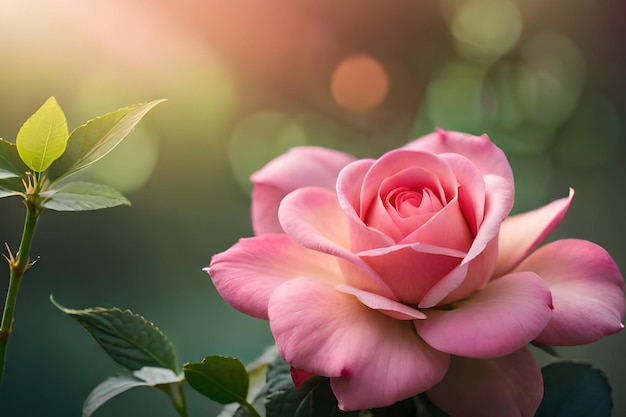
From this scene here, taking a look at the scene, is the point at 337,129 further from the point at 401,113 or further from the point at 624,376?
the point at 624,376

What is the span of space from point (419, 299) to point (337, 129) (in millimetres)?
573

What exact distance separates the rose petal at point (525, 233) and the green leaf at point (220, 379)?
128mm

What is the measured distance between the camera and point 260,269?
0.85 feet

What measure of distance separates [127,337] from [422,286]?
0.15 meters

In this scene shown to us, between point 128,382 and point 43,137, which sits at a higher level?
point 43,137

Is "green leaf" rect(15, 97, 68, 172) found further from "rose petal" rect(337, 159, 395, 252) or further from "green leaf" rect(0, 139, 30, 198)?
"rose petal" rect(337, 159, 395, 252)

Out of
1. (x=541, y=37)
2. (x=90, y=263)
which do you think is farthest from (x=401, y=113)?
(x=90, y=263)

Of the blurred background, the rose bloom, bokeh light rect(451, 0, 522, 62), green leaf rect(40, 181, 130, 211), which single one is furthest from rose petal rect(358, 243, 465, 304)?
bokeh light rect(451, 0, 522, 62)

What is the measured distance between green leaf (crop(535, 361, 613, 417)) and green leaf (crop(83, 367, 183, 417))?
7.2 inches

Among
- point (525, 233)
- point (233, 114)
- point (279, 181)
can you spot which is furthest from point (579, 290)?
point (233, 114)

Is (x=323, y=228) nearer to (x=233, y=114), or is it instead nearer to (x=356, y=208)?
(x=356, y=208)

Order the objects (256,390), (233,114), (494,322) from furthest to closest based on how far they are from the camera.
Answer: (233,114)
(256,390)
(494,322)

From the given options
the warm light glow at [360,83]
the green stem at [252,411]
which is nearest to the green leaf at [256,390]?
the green stem at [252,411]

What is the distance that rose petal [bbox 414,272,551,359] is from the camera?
0.68 feet
